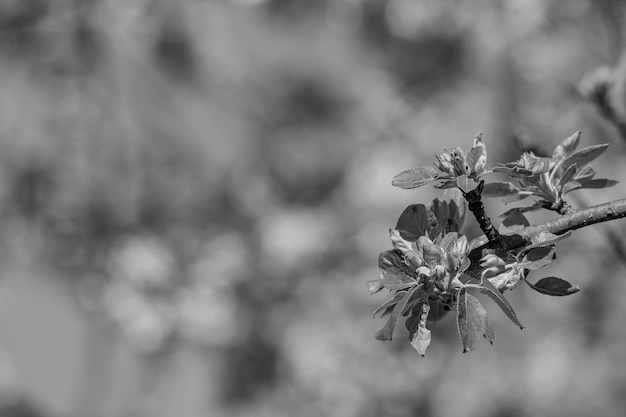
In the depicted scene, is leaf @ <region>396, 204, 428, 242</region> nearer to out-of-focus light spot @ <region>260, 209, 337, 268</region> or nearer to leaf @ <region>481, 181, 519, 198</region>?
leaf @ <region>481, 181, 519, 198</region>

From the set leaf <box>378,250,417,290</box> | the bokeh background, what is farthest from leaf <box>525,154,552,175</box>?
the bokeh background

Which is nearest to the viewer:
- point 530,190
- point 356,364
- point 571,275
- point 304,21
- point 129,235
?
point 530,190

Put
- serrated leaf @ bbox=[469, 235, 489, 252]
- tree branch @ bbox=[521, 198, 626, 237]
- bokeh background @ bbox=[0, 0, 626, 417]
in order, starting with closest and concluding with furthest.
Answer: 1. tree branch @ bbox=[521, 198, 626, 237]
2. serrated leaf @ bbox=[469, 235, 489, 252]
3. bokeh background @ bbox=[0, 0, 626, 417]

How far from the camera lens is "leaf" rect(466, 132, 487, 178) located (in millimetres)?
958

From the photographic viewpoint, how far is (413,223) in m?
0.97

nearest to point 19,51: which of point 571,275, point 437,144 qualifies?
point 437,144

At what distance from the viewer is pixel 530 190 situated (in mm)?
996

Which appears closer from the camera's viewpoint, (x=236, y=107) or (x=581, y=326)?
(x=581, y=326)

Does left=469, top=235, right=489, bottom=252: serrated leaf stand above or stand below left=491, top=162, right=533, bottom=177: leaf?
below

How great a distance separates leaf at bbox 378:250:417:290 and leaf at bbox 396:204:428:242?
0.03 m

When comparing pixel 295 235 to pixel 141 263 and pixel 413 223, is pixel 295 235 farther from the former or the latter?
pixel 413 223

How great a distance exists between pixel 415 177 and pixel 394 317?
18cm

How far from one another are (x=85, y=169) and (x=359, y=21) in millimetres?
3012

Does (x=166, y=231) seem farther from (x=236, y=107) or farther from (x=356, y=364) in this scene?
(x=356, y=364)
